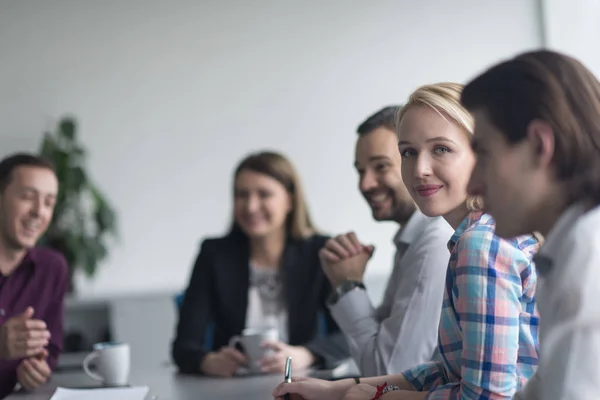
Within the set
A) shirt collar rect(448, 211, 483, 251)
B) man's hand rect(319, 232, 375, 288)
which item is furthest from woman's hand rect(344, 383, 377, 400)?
man's hand rect(319, 232, 375, 288)

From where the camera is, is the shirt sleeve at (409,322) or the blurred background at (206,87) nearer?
the shirt sleeve at (409,322)

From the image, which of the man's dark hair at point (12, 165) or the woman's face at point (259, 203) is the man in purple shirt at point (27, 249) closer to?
the man's dark hair at point (12, 165)

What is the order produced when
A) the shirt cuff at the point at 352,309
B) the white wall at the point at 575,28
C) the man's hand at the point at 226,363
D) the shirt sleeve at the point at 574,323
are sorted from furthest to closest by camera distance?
1. the white wall at the point at 575,28
2. the man's hand at the point at 226,363
3. the shirt cuff at the point at 352,309
4. the shirt sleeve at the point at 574,323

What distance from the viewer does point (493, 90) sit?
913 millimetres

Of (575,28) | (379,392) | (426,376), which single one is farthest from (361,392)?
(575,28)

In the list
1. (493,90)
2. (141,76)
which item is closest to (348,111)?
(141,76)

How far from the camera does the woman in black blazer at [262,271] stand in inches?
101

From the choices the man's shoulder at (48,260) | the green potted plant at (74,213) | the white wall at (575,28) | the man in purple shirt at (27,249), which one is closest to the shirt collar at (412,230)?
the man in purple shirt at (27,249)

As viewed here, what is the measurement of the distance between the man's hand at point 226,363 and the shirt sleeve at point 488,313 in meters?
1.06

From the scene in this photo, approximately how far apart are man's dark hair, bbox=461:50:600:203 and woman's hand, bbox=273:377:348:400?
62 centimetres

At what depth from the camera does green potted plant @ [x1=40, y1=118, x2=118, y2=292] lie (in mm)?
4008

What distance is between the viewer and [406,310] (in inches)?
68.1

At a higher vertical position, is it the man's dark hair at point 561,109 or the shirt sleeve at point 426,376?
the man's dark hair at point 561,109

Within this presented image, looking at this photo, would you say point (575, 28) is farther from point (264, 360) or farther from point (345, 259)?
point (264, 360)
